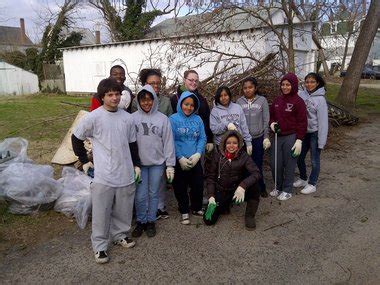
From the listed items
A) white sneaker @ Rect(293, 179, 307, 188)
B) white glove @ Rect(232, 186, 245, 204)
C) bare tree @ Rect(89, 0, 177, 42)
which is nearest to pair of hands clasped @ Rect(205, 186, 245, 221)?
white glove @ Rect(232, 186, 245, 204)

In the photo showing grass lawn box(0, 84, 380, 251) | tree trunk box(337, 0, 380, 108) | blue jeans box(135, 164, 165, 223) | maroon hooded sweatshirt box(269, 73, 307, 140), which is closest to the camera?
blue jeans box(135, 164, 165, 223)

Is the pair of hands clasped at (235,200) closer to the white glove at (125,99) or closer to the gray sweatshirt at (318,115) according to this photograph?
the white glove at (125,99)

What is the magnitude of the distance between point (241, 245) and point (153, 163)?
1253 millimetres

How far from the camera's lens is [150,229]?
12.8ft

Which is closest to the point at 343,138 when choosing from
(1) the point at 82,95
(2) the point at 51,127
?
(2) the point at 51,127

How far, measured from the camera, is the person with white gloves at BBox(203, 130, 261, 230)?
407 centimetres

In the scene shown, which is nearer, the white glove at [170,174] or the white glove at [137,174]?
the white glove at [137,174]

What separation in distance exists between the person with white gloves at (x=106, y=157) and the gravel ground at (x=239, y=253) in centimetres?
34

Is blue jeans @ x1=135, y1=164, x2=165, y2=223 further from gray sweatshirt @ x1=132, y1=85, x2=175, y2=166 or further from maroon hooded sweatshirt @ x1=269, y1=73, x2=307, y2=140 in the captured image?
maroon hooded sweatshirt @ x1=269, y1=73, x2=307, y2=140

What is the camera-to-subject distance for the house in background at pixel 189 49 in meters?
9.73

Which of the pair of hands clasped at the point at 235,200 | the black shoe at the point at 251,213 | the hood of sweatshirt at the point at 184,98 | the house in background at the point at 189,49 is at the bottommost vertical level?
the black shoe at the point at 251,213

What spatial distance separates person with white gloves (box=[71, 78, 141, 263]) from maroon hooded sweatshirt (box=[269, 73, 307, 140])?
225cm

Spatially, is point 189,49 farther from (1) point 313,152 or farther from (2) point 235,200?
(2) point 235,200

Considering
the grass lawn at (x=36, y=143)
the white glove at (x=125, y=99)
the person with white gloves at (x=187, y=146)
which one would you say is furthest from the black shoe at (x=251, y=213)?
the grass lawn at (x=36, y=143)
